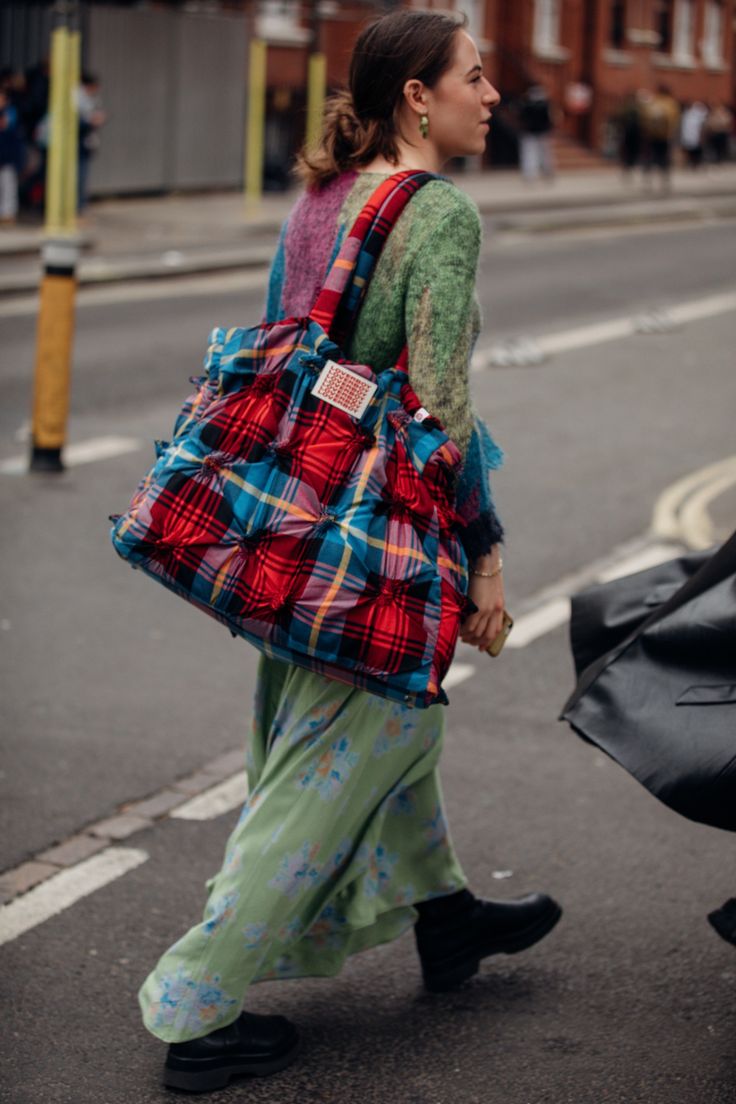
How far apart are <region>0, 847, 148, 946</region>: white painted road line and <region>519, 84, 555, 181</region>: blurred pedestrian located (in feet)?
104

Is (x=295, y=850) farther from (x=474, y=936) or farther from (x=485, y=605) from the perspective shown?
(x=474, y=936)

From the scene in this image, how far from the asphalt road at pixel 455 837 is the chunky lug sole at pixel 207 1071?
0.10ft

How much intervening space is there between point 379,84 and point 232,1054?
5.92 feet

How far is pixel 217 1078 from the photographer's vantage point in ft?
10.3

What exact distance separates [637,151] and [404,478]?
3628 cm

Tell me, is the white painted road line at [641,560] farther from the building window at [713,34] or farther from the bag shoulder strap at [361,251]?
the building window at [713,34]

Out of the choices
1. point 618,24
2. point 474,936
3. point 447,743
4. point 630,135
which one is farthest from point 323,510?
point 618,24

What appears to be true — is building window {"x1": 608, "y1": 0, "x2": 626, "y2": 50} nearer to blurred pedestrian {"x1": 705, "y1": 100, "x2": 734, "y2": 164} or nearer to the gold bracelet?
blurred pedestrian {"x1": 705, "y1": 100, "x2": 734, "y2": 164}

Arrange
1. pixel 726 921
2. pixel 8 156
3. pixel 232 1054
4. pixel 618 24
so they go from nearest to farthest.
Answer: pixel 232 1054 → pixel 726 921 → pixel 8 156 → pixel 618 24

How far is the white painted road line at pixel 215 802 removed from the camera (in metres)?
4.55

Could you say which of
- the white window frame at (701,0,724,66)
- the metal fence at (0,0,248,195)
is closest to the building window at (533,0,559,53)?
the white window frame at (701,0,724,66)

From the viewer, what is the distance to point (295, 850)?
3055 millimetres

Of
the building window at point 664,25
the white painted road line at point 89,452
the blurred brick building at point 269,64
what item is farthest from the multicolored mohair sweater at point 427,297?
the building window at point 664,25

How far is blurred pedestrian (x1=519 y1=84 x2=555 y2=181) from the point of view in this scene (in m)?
34.3
